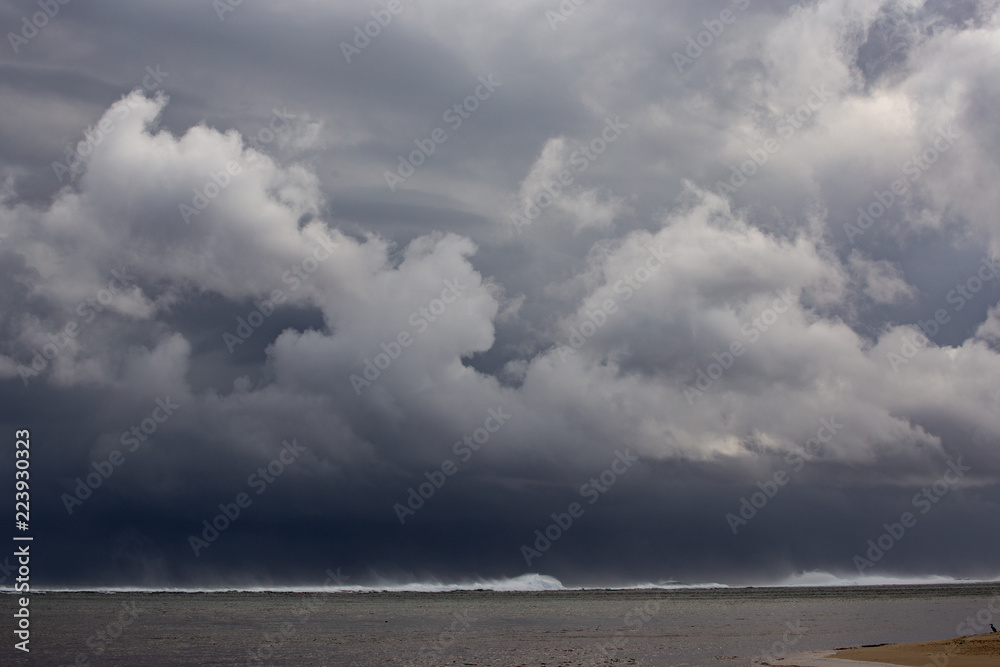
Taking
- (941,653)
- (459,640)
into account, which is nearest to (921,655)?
(941,653)

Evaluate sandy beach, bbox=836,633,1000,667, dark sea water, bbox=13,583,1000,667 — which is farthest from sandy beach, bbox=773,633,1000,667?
dark sea water, bbox=13,583,1000,667

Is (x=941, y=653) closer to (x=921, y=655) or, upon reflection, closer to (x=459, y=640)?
(x=921, y=655)

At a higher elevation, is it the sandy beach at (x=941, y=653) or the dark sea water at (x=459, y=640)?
the sandy beach at (x=941, y=653)

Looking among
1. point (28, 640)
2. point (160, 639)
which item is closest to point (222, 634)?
point (160, 639)

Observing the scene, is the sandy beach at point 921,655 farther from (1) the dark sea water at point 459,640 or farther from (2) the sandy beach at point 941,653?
(1) the dark sea water at point 459,640

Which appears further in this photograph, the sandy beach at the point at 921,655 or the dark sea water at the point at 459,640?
the dark sea water at the point at 459,640

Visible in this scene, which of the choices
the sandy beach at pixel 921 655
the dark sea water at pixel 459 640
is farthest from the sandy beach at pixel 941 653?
the dark sea water at pixel 459 640

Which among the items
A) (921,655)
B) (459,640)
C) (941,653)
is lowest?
(459,640)

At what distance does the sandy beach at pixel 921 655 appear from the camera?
5256 centimetres

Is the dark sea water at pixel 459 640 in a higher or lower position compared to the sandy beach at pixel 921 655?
lower

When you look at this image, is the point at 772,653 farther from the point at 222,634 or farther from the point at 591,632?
the point at 222,634

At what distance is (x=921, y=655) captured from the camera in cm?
5747

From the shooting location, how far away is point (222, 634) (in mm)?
93000

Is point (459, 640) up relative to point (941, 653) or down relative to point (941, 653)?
down
